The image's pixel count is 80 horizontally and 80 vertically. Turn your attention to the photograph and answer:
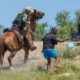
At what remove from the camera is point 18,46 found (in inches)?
736

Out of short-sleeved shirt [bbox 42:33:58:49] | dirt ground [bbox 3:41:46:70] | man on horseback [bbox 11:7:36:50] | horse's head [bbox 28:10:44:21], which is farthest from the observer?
horse's head [bbox 28:10:44:21]

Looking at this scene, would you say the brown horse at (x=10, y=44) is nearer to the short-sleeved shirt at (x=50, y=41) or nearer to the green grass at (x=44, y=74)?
the green grass at (x=44, y=74)

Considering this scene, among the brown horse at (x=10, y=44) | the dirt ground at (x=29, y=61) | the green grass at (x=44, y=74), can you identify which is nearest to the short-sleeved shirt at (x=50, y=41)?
the green grass at (x=44, y=74)

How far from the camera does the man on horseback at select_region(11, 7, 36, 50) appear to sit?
1880 cm

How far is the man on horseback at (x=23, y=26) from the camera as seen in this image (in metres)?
18.8

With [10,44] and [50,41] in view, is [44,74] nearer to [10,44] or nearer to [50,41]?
[50,41]

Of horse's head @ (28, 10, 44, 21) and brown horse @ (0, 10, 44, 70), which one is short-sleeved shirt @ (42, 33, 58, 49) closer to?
brown horse @ (0, 10, 44, 70)

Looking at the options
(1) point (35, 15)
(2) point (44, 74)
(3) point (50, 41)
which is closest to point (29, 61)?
(1) point (35, 15)

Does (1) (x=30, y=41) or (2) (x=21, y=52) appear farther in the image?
(2) (x=21, y=52)

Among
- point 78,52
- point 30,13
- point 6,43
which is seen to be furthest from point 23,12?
point 78,52

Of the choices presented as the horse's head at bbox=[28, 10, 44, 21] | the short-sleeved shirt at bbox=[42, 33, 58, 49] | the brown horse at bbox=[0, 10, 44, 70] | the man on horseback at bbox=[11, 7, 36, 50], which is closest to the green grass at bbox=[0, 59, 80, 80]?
the short-sleeved shirt at bbox=[42, 33, 58, 49]

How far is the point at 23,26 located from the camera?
18953mm

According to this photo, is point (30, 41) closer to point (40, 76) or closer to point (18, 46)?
point (18, 46)

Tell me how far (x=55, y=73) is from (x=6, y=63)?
4163 millimetres
